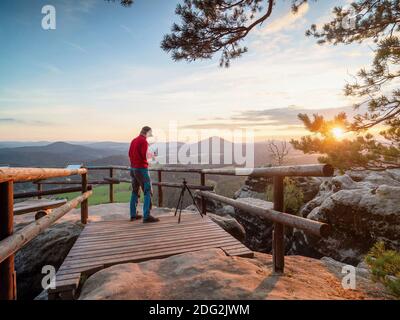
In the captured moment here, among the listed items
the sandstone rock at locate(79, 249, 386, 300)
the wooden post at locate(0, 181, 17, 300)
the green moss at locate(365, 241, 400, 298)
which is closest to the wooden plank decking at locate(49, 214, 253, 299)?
the sandstone rock at locate(79, 249, 386, 300)

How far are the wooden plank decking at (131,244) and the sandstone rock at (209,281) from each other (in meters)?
0.21

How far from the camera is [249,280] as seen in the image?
2.91 m

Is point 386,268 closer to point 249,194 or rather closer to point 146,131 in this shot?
point 146,131

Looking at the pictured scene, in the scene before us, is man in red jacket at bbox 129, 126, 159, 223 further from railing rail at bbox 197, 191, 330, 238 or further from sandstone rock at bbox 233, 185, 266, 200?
sandstone rock at bbox 233, 185, 266, 200

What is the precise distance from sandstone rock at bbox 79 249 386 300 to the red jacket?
3084mm

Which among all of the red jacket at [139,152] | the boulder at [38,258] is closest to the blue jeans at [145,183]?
the red jacket at [139,152]

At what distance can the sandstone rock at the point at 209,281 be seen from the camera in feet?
8.50

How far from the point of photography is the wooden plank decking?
11.3 feet

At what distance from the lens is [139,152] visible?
6.33 metres

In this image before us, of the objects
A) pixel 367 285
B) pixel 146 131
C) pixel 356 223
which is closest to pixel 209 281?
pixel 367 285

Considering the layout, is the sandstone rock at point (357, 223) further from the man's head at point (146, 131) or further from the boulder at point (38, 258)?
the boulder at point (38, 258)
